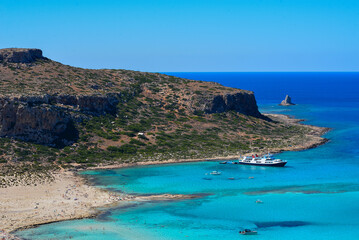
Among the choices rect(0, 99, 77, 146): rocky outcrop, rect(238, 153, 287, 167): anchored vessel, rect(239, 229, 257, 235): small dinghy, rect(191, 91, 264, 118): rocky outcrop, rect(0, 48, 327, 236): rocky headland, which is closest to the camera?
rect(239, 229, 257, 235): small dinghy

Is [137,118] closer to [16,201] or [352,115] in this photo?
[16,201]

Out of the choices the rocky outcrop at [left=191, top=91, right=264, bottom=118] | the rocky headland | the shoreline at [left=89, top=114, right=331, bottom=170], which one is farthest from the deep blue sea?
the rocky outcrop at [left=191, top=91, right=264, bottom=118]

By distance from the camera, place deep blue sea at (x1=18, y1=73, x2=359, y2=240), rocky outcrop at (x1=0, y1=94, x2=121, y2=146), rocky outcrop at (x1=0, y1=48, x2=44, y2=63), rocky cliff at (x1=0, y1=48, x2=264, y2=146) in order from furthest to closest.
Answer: rocky outcrop at (x1=0, y1=48, x2=44, y2=63)
rocky cliff at (x1=0, y1=48, x2=264, y2=146)
rocky outcrop at (x1=0, y1=94, x2=121, y2=146)
deep blue sea at (x1=18, y1=73, x2=359, y2=240)

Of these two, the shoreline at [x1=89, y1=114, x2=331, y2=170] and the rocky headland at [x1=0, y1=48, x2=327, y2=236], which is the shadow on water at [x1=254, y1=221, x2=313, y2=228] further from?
the shoreline at [x1=89, y1=114, x2=331, y2=170]

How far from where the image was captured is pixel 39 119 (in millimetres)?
78250

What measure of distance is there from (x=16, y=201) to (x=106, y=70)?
217 ft

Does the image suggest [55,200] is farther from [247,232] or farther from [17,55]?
[17,55]

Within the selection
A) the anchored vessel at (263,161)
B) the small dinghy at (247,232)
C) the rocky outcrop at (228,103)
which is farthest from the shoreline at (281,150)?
the small dinghy at (247,232)

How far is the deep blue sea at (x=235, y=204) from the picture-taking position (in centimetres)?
4597

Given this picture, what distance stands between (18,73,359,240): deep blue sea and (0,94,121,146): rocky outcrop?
1229cm

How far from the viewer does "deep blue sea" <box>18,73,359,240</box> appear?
4597cm

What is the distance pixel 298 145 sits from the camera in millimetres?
92000

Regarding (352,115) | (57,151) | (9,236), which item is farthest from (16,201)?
(352,115)

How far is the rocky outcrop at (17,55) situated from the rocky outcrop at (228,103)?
3451cm
